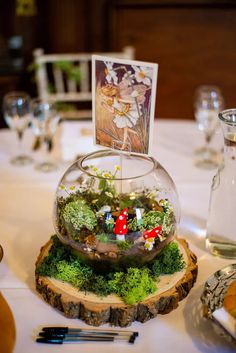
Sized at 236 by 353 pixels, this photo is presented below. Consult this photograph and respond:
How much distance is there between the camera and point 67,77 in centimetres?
292

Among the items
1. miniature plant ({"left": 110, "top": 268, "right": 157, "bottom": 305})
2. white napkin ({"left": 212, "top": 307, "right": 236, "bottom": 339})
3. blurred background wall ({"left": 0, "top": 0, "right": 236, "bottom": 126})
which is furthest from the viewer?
blurred background wall ({"left": 0, "top": 0, "right": 236, "bottom": 126})

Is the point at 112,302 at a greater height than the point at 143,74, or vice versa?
the point at 143,74

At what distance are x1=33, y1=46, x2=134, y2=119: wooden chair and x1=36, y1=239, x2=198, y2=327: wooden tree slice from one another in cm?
127

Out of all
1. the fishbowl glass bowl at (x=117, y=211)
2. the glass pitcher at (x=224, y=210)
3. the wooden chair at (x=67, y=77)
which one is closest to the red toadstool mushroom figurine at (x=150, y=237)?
the fishbowl glass bowl at (x=117, y=211)

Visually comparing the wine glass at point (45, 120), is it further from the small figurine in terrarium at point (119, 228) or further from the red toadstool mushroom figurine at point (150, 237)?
the red toadstool mushroom figurine at point (150, 237)

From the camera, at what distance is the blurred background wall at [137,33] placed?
288cm

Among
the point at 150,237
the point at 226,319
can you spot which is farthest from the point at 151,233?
the point at 226,319

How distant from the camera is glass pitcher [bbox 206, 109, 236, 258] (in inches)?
42.8

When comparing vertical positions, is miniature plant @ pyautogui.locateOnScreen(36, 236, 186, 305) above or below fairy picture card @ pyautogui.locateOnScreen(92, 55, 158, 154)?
below

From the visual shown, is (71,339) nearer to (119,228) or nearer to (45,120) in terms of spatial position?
(119,228)

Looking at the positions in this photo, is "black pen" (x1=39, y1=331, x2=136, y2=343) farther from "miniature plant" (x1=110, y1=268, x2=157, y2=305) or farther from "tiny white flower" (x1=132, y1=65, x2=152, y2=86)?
"tiny white flower" (x1=132, y1=65, x2=152, y2=86)

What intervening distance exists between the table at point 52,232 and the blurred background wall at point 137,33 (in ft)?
4.18

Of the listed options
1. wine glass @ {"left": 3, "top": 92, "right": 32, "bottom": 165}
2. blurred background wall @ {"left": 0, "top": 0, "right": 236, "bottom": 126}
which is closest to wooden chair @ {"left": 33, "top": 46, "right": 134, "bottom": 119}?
blurred background wall @ {"left": 0, "top": 0, "right": 236, "bottom": 126}

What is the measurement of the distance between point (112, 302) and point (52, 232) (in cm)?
34
